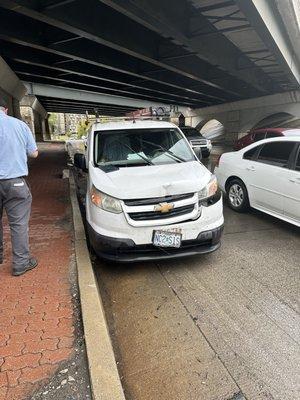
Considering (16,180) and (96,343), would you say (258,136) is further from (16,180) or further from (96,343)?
(96,343)

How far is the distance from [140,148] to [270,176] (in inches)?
96.9

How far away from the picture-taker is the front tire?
679 centimetres

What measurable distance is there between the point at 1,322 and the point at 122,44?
817 centimetres

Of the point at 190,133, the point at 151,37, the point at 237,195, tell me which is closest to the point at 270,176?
the point at 237,195

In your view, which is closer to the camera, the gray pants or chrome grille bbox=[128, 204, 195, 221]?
the gray pants

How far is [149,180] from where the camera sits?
4156 millimetres

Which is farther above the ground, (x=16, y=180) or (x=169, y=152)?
(x=169, y=152)

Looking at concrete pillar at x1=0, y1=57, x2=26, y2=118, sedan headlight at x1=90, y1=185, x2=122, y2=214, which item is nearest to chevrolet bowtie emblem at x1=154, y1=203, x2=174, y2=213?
sedan headlight at x1=90, y1=185, x2=122, y2=214

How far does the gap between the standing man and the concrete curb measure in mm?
722

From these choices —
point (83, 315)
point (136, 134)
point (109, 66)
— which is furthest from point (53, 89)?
point (83, 315)

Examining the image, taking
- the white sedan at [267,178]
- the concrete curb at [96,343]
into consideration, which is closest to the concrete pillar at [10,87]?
the white sedan at [267,178]

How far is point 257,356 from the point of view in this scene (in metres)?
2.83

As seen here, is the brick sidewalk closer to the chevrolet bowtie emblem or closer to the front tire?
the chevrolet bowtie emblem

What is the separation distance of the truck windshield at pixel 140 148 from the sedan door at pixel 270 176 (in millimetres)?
1661
